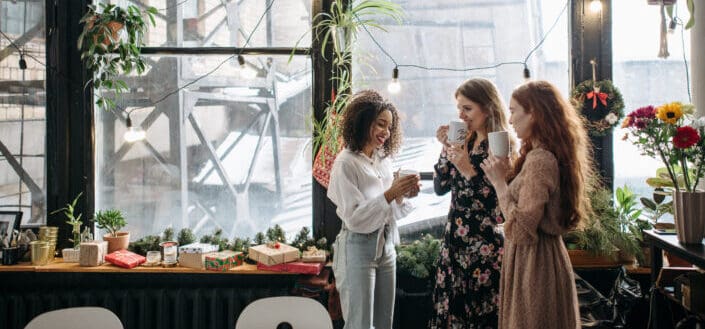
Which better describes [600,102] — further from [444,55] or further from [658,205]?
[444,55]

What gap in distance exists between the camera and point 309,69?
3.03 m

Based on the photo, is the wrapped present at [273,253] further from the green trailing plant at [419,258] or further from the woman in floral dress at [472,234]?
the woman in floral dress at [472,234]

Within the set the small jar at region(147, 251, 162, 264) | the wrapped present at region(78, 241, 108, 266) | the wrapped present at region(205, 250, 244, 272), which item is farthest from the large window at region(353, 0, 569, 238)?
the wrapped present at region(78, 241, 108, 266)

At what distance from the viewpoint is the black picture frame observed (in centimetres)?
293

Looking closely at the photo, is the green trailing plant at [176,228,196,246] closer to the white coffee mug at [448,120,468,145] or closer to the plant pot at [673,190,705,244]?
the white coffee mug at [448,120,468,145]

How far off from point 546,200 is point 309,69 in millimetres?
1763

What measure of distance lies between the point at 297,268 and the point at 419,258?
2.19 feet

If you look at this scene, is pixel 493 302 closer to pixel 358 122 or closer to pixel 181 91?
pixel 358 122

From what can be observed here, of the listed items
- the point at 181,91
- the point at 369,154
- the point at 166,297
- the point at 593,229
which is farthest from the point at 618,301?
the point at 181,91

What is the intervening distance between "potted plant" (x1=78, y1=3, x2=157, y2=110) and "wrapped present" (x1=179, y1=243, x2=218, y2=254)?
0.95m

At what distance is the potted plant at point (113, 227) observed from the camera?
2.91m

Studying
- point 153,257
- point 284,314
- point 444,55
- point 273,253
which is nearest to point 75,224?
point 153,257

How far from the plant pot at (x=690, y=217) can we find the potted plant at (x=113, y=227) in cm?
281

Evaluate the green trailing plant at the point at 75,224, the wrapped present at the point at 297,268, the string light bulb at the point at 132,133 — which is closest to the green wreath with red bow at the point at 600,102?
the wrapped present at the point at 297,268
